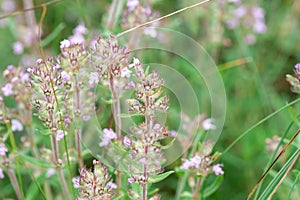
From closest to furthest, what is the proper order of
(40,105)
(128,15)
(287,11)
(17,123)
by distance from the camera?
(40,105) → (17,123) → (128,15) → (287,11)

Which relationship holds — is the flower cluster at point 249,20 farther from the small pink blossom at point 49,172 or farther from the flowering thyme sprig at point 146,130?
the flowering thyme sprig at point 146,130

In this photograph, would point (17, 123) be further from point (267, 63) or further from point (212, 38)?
point (267, 63)

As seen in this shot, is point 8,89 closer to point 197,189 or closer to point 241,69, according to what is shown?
point 197,189

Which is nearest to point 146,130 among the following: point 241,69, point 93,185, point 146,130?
point 146,130

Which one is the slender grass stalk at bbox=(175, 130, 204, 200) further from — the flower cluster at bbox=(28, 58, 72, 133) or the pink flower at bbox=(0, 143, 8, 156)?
the pink flower at bbox=(0, 143, 8, 156)

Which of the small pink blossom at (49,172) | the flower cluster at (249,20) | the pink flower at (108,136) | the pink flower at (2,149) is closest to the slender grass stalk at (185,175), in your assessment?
the pink flower at (108,136)

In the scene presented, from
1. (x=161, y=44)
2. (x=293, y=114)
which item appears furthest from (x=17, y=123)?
(x=161, y=44)

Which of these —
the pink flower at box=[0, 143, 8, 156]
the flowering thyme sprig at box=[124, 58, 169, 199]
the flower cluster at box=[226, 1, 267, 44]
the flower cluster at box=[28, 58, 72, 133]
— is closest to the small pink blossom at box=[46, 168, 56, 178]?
the pink flower at box=[0, 143, 8, 156]
